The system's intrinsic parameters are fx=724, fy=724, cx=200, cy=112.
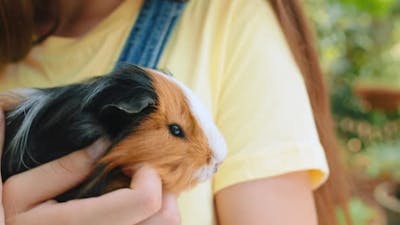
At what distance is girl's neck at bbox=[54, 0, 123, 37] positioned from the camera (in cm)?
106

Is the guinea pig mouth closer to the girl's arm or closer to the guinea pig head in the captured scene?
the guinea pig head

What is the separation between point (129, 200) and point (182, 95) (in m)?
0.13

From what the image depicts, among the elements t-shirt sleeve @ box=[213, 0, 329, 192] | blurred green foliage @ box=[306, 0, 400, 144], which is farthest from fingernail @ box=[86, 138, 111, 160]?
blurred green foliage @ box=[306, 0, 400, 144]

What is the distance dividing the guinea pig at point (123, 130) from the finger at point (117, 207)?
0.06 ft

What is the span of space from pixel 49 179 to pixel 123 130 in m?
0.09

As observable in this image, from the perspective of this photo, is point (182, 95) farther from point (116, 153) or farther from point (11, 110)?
point (11, 110)

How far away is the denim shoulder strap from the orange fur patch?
0.17 metres

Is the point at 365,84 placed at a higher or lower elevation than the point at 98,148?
lower

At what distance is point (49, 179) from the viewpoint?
0.75 m

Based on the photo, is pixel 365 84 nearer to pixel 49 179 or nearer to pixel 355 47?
pixel 355 47

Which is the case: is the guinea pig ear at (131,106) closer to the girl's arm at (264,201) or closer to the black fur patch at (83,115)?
the black fur patch at (83,115)

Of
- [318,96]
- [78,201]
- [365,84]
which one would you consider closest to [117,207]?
[78,201]

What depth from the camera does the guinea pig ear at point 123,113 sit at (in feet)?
2.33

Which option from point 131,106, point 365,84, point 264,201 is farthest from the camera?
point 365,84
